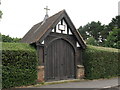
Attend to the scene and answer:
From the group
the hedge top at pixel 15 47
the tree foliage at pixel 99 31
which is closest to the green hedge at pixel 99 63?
the hedge top at pixel 15 47

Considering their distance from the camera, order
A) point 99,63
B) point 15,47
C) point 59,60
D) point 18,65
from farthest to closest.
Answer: point 99,63, point 59,60, point 15,47, point 18,65

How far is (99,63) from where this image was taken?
12.3 m

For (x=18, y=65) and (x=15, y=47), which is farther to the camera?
(x=15, y=47)

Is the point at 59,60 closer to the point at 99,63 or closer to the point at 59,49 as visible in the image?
the point at 59,49

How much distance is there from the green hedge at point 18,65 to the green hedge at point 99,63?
14.4 ft

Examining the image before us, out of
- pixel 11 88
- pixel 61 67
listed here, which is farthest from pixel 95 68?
pixel 11 88

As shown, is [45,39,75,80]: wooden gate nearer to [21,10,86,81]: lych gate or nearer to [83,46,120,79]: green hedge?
[21,10,86,81]: lych gate

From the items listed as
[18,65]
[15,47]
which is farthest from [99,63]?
[15,47]

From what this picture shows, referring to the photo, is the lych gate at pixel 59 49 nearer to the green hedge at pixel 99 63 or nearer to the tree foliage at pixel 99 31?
the green hedge at pixel 99 63

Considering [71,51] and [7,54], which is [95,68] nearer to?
[71,51]

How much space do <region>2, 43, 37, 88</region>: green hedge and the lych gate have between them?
64 centimetres

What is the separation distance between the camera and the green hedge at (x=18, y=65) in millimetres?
8477

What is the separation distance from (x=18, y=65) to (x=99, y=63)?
6578mm

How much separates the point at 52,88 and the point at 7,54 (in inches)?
126
